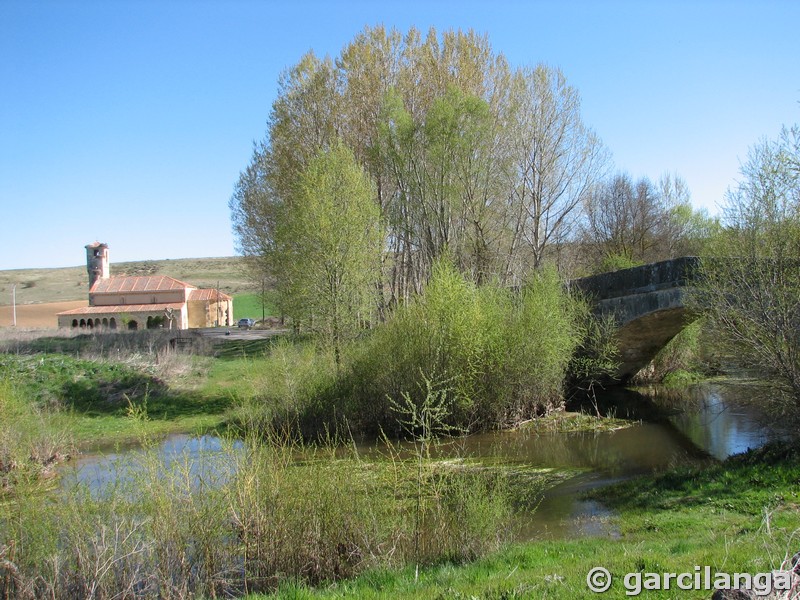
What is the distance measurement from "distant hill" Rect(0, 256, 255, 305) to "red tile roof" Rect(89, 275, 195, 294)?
1966 centimetres

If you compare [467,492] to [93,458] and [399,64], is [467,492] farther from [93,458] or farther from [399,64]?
[399,64]

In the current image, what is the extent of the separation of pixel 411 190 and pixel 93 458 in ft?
44.4

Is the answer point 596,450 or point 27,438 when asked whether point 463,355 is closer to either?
point 596,450

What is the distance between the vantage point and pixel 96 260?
59.6 metres

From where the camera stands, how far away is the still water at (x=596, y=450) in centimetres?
868

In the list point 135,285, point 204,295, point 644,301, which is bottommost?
point 644,301

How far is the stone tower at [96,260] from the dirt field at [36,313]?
595 cm

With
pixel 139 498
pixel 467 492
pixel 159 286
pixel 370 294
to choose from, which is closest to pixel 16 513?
pixel 139 498

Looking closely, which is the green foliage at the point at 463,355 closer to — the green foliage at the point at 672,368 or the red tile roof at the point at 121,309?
the green foliage at the point at 672,368

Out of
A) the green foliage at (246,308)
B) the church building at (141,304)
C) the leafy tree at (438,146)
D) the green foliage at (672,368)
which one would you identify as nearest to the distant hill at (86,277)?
the green foliage at (246,308)

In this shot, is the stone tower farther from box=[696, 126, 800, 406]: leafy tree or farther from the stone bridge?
box=[696, 126, 800, 406]: leafy tree

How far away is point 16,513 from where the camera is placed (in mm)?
6254

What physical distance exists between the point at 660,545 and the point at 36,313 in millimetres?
71276

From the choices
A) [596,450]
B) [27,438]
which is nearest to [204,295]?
[27,438]
